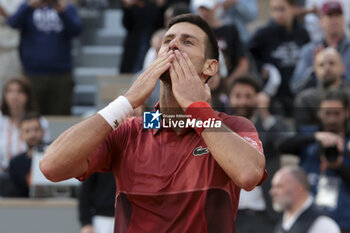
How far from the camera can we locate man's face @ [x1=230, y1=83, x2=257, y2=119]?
6.66 metres

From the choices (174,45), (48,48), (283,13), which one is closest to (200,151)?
(174,45)

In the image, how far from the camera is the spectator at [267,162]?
6.49 m

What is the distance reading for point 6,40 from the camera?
32.9 feet

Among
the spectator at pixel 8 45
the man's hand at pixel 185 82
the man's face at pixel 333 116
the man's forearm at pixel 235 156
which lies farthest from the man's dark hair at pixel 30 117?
the man's forearm at pixel 235 156

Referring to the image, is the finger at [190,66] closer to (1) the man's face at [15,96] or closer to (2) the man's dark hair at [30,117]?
(2) the man's dark hair at [30,117]

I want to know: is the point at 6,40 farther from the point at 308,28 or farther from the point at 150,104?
the point at 150,104

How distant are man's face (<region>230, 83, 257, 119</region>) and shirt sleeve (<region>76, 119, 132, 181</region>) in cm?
357

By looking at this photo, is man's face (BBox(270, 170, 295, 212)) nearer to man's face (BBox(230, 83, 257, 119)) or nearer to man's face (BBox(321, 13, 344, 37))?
man's face (BBox(230, 83, 257, 119))

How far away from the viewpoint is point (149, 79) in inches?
118

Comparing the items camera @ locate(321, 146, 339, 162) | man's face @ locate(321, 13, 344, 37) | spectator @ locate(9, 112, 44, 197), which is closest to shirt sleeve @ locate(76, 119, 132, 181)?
camera @ locate(321, 146, 339, 162)

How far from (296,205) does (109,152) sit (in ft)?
11.5

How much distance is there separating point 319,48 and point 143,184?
17.3ft

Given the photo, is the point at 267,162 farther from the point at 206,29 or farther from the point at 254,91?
the point at 206,29

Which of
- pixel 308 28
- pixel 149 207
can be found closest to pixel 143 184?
pixel 149 207
